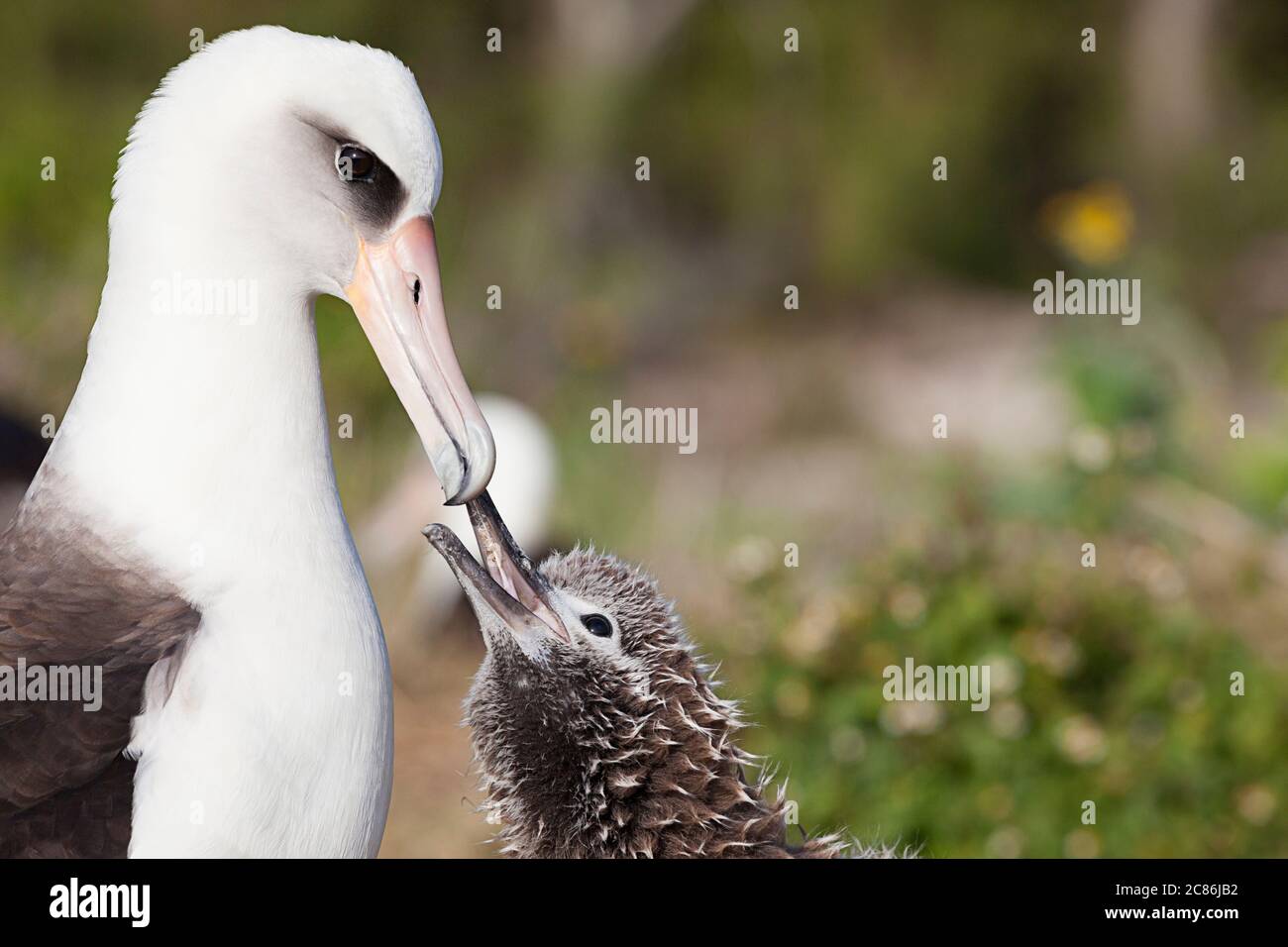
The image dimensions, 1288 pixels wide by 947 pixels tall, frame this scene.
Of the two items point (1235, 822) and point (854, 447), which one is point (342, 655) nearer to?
point (1235, 822)

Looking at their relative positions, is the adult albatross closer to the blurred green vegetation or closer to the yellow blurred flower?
the blurred green vegetation

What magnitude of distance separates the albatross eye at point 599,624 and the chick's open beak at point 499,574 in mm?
53

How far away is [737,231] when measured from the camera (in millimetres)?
8664

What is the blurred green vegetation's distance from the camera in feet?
12.2

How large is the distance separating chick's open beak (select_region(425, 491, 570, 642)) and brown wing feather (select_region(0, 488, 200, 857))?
14.1 inches

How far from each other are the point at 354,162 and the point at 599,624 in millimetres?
767

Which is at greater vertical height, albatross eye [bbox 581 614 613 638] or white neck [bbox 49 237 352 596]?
white neck [bbox 49 237 352 596]

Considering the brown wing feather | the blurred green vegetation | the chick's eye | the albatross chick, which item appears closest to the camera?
the brown wing feather

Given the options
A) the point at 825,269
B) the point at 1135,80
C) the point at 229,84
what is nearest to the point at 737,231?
the point at 825,269

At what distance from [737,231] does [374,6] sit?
238 cm

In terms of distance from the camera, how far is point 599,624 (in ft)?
7.42

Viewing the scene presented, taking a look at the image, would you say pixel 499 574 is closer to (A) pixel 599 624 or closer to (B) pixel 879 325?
(A) pixel 599 624

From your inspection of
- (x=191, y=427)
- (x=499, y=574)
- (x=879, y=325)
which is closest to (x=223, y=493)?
(x=191, y=427)

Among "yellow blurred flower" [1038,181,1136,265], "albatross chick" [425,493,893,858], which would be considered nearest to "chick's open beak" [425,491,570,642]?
"albatross chick" [425,493,893,858]
